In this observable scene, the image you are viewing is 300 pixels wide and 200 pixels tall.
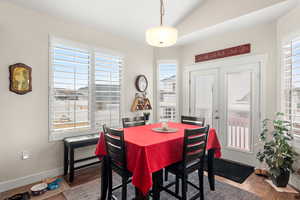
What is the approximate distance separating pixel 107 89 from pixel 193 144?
231 cm

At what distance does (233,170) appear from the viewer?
306 centimetres

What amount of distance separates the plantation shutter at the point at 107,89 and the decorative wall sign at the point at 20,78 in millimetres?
→ 1117

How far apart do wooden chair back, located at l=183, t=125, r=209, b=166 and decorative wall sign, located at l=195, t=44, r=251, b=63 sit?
2.28 meters

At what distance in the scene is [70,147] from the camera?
103 inches

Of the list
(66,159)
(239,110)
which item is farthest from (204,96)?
(66,159)

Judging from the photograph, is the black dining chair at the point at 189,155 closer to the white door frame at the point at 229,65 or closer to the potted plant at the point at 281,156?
the potted plant at the point at 281,156

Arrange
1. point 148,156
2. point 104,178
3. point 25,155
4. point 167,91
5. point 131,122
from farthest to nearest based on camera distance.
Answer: point 167,91 → point 131,122 → point 25,155 → point 104,178 → point 148,156

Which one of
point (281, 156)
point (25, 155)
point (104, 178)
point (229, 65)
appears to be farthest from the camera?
point (229, 65)

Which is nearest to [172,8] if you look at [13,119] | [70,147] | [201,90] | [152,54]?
[152,54]

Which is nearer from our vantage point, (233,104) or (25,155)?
(25,155)

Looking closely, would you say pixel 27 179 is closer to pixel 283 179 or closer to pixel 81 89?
pixel 81 89

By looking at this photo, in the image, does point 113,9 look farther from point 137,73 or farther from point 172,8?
point 137,73

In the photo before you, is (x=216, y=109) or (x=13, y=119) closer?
(x=13, y=119)

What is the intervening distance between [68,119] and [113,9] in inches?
85.1
